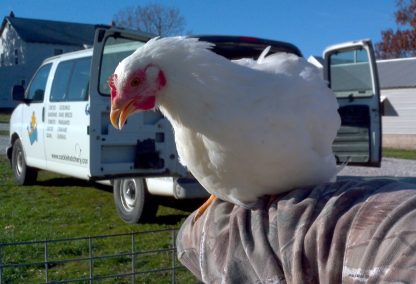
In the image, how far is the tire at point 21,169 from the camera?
11.4 metres

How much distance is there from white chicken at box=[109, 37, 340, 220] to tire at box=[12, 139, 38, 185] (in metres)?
9.16

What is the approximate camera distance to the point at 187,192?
24.1ft

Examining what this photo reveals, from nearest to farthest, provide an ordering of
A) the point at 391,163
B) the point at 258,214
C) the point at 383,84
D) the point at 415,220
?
the point at 415,220, the point at 258,214, the point at 391,163, the point at 383,84

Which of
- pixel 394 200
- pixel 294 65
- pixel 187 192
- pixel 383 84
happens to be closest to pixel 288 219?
pixel 394 200

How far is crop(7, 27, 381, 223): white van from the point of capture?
24.0 feet

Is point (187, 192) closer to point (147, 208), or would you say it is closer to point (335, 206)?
point (147, 208)

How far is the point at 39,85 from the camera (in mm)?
10062

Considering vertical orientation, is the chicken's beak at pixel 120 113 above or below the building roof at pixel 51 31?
below

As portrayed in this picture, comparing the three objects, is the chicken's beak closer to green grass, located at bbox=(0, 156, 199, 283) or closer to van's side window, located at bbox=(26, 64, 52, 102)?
green grass, located at bbox=(0, 156, 199, 283)

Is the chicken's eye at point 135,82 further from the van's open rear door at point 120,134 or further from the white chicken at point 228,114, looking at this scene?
the van's open rear door at point 120,134

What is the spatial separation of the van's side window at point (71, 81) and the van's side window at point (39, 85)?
0.54 meters

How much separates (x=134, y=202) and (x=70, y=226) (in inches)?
33.2

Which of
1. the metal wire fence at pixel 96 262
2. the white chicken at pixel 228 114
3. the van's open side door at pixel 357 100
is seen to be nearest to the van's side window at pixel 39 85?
the metal wire fence at pixel 96 262

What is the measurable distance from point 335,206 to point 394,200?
187 mm
